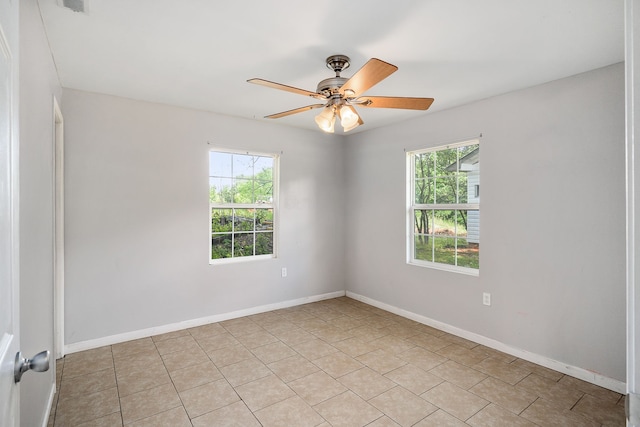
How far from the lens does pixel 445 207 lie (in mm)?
3688

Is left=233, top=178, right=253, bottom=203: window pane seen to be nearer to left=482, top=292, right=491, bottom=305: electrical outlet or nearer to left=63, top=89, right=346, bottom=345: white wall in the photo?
left=63, top=89, right=346, bottom=345: white wall

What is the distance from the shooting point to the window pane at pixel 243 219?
4.10m

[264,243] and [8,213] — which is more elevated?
[8,213]

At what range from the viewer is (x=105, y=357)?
297 cm

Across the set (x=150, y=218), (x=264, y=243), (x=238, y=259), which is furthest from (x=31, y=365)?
(x=264, y=243)

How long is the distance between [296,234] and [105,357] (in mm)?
2460

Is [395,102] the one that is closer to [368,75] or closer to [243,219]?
[368,75]

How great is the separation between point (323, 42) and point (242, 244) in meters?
2.67

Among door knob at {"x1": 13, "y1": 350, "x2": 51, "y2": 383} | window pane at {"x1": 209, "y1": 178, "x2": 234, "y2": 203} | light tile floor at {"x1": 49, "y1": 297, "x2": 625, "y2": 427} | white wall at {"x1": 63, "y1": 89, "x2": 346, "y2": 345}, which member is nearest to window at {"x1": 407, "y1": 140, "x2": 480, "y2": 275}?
light tile floor at {"x1": 49, "y1": 297, "x2": 625, "y2": 427}

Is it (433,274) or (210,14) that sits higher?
(210,14)

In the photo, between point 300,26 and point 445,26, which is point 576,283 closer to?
point 445,26

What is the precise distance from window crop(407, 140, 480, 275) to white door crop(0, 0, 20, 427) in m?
3.46

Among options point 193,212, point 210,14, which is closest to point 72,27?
point 210,14

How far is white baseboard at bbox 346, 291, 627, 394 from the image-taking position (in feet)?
8.16
